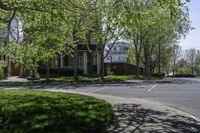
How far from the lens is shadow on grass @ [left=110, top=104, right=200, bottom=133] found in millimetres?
10797

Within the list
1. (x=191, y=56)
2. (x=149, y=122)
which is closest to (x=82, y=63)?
(x=149, y=122)

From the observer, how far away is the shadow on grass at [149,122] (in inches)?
425

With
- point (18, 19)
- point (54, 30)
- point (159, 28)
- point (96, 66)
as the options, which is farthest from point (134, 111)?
point (96, 66)

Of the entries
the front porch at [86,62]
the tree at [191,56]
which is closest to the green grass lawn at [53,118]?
the front porch at [86,62]

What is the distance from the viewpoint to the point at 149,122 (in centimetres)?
1208

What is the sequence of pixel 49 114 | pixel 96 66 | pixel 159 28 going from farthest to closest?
pixel 96 66 < pixel 159 28 < pixel 49 114

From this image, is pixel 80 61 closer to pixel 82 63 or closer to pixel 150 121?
pixel 82 63

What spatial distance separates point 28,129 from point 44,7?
683cm

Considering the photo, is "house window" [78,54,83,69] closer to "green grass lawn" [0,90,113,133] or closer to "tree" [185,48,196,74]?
"green grass lawn" [0,90,113,133]

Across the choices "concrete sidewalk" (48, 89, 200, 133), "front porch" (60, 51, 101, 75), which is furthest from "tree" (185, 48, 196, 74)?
"concrete sidewalk" (48, 89, 200, 133)

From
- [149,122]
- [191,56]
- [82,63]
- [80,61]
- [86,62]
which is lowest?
[149,122]

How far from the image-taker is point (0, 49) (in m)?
19.6

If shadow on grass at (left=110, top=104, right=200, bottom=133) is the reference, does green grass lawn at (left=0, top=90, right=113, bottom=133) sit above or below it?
above

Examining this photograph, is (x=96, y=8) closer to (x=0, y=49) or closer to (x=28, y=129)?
(x=0, y=49)
